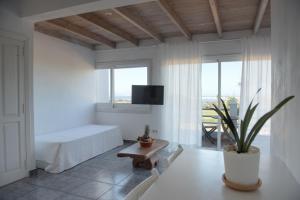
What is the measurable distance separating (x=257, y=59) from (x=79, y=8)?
341 cm

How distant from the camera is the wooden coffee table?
10.6 feet

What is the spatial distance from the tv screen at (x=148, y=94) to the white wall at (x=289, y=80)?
3.23 meters

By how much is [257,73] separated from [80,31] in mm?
3678

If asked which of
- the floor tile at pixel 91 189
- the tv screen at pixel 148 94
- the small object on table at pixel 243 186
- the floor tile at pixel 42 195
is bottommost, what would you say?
the floor tile at pixel 91 189

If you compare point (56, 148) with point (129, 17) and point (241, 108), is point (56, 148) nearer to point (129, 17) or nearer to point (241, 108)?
point (129, 17)

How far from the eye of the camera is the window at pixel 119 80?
213 inches

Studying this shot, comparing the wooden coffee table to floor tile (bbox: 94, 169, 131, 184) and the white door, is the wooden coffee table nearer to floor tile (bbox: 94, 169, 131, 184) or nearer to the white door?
floor tile (bbox: 94, 169, 131, 184)

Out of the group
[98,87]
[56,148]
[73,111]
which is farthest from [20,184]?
[98,87]

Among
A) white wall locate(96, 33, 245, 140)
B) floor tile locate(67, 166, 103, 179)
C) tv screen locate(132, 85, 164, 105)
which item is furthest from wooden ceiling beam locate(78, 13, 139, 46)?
floor tile locate(67, 166, 103, 179)

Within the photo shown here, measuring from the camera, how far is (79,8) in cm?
268

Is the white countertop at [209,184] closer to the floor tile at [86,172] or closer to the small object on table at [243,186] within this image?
the small object on table at [243,186]

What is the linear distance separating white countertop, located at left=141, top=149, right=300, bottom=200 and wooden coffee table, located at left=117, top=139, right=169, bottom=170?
178cm

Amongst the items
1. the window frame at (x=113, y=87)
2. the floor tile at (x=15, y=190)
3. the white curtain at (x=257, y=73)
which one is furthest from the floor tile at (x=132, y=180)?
the white curtain at (x=257, y=73)

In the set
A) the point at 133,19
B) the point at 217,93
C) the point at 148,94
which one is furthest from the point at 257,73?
the point at 133,19
